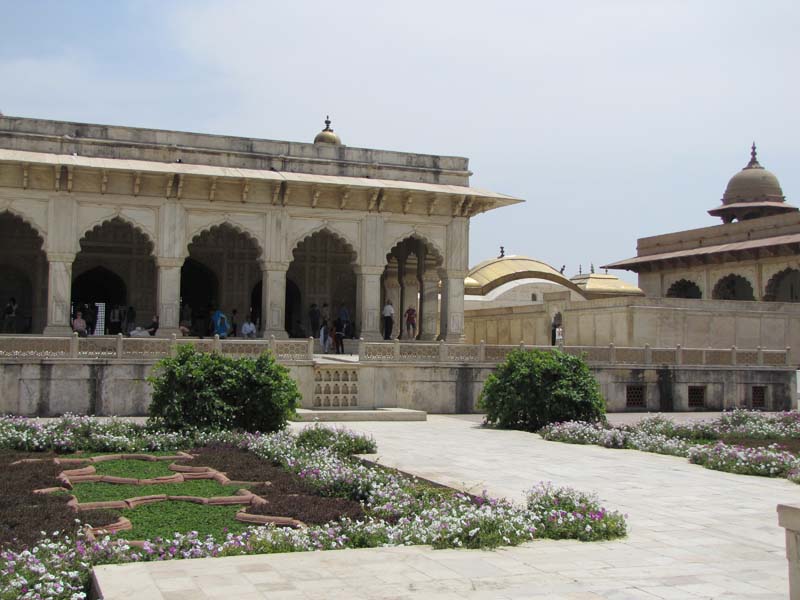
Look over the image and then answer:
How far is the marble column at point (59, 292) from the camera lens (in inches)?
783

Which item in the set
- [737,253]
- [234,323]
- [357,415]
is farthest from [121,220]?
[737,253]

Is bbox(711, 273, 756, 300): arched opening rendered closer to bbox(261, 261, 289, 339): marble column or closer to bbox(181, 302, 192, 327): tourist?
bbox(261, 261, 289, 339): marble column

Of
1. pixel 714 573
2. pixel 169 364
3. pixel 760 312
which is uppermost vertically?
pixel 760 312

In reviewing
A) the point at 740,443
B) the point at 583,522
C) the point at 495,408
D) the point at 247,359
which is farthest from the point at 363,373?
the point at 583,522

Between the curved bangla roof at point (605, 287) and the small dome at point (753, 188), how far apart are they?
5.50 m

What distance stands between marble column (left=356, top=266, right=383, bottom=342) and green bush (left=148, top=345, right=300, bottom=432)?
9732mm

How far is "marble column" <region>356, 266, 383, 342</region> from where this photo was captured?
22.4 meters

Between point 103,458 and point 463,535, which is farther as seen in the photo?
point 103,458

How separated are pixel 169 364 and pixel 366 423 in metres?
4.11

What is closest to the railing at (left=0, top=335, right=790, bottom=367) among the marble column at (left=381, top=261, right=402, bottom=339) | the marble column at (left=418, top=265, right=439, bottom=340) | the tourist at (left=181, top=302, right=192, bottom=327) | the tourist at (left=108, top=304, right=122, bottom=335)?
the tourist at (left=108, top=304, right=122, bottom=335)

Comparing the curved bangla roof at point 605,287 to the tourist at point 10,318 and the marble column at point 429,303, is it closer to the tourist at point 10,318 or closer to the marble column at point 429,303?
the marble column at point 429,303

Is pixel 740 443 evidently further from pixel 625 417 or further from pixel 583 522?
pixel 583 522

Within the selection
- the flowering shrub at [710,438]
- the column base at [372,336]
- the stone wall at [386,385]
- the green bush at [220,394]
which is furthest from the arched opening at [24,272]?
the flowering shrub at [710,438]

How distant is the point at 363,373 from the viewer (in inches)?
683
